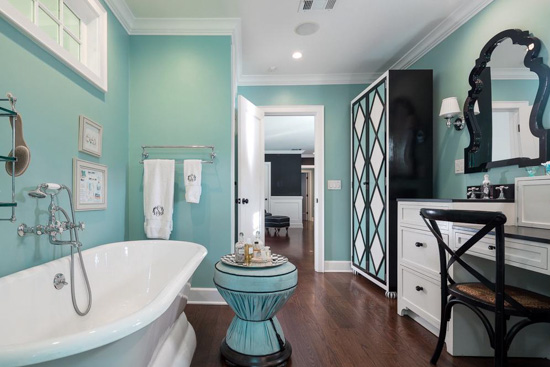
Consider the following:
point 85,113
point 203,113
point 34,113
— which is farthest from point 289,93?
point 34,113

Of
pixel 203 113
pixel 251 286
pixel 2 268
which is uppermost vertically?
pixel 203 113

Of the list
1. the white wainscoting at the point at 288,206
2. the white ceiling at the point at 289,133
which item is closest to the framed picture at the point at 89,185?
the white ceiling at the point at 289,133

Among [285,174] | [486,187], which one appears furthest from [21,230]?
[285,174]

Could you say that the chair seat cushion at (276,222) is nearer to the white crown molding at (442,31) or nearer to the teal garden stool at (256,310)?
the white crown molding at (442,31)

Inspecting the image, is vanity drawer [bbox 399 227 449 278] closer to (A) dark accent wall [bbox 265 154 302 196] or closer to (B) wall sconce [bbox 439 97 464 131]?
(B) wall sconce [bbox 439 97 464 131]

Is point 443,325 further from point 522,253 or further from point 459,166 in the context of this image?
point 459,166

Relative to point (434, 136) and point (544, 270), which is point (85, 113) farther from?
point (434, 136)

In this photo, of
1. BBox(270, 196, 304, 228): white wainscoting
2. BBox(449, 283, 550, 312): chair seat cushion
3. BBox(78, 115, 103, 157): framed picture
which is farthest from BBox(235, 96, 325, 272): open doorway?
BBox(270, 196, 304, 228): white wainscoting

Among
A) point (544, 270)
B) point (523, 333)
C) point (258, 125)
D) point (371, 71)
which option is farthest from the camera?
point (371, 71)

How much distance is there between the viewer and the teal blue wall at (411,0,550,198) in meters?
1.75

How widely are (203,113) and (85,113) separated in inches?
36.7

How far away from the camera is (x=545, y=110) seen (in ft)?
5.35

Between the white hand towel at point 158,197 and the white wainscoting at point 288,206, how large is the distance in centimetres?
632

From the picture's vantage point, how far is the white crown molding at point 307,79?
3.46m
